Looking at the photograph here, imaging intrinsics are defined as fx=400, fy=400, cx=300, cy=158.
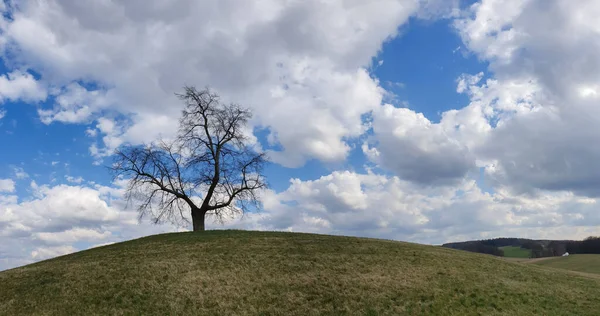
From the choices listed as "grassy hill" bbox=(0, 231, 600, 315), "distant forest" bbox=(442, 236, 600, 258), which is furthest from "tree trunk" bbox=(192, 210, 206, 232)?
"distant forest" bbox=(442, 236, 600, 258)

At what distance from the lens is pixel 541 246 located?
527 ft

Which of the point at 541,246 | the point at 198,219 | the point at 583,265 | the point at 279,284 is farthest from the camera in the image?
the point at 541,246

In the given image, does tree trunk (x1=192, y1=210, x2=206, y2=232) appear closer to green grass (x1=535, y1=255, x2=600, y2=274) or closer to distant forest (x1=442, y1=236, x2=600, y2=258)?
green grass (x1=535, y1=255, x2=600, y2=274)

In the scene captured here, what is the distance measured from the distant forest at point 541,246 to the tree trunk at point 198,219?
3341 inches

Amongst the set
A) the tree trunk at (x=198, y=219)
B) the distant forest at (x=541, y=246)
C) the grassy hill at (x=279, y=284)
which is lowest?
the distant forest at (x=541, y=246)

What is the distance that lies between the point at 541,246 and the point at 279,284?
6720 inches

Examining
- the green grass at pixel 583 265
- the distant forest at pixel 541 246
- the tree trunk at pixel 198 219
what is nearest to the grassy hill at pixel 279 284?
the tree trunk at pixel 198 219

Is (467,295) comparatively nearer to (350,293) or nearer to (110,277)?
(350,293)

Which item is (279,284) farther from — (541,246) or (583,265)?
(541,246)

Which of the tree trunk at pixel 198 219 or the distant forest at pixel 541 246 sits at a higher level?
the tree trunk at pixel 198 219

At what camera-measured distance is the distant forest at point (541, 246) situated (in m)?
131

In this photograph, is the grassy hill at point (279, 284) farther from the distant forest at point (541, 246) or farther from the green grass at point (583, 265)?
the distant forest at point (541, 246)

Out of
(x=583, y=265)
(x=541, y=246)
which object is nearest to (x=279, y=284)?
(x=583, y=265)

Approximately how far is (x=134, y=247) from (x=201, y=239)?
17.4 feet
